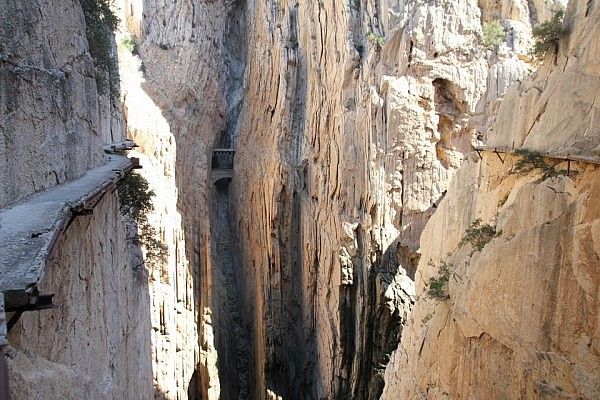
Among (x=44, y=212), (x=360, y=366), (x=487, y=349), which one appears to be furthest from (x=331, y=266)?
(x=44, y=212)

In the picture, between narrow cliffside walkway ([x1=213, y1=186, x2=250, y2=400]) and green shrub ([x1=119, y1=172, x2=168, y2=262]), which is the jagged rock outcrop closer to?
green shrub ([x1=119, y1=172, x2=168, y2=262])

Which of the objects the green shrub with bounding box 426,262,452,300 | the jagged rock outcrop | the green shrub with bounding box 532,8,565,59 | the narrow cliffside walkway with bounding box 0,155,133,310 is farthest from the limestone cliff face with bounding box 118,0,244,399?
the green shrub with bounding box 532,8,565,59

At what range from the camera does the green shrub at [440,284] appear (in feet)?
26.3

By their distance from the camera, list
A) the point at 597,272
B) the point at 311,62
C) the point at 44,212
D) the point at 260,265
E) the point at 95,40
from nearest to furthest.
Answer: the point at 44,212 < the point at 597,272 < the point at 95,40 < the point at 311,62 < the point at 260,265

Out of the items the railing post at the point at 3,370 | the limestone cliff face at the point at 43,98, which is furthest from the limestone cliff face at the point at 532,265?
the limestone cliff face at the point at 43,98

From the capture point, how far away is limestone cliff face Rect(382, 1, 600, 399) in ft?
18.1

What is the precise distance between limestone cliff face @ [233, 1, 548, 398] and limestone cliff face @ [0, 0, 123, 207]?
9540 mm

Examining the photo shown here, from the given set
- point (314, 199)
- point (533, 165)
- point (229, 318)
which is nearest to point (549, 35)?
point (533, 165)

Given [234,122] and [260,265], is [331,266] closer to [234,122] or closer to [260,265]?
[260,265]

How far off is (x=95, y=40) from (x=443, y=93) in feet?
33.5

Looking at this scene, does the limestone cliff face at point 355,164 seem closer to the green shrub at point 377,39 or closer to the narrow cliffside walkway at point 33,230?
the green shrub at point 377,39

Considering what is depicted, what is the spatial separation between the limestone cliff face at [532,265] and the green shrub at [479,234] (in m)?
0.15

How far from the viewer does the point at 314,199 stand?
1816 centimetres

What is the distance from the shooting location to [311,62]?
1844 cm
